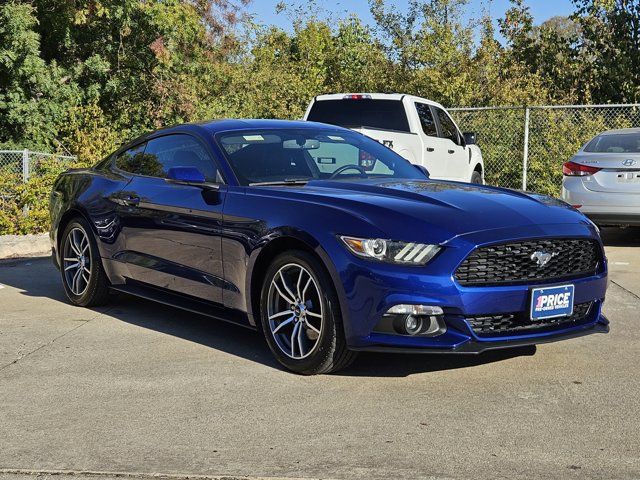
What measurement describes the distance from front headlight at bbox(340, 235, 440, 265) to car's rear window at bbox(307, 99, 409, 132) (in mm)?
8042

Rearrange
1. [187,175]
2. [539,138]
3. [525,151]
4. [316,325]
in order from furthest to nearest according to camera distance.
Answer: [539,138] < [525,151] < [187,175] < [316,325]

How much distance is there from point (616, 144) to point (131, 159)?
6.86 m

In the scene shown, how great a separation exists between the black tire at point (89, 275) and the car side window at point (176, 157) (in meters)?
0.78

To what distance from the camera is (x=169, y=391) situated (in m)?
5.15

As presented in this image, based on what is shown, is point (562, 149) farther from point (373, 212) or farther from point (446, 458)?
point (446, 458)

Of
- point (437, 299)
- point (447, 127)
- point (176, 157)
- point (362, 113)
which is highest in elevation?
point (362, 113)

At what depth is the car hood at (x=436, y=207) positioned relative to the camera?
4992 mm

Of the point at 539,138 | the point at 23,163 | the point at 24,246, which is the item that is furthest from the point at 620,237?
the point at 23,163

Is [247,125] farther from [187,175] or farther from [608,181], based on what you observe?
[608,181]

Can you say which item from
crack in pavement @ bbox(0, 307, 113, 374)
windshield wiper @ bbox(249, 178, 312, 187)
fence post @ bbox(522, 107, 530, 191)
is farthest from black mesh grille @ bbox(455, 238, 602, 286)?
fence post @ bbox(522, 107, 530, 191)

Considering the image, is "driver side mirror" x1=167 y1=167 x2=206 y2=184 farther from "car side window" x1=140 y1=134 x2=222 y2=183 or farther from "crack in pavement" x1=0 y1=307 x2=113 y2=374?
"crack in pavement" x1=0 y1=307 x2=113 y2=374

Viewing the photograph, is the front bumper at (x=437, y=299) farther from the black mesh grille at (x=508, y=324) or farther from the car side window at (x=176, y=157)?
the car side window at (x=176, y=157)

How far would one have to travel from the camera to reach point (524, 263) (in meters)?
5.10

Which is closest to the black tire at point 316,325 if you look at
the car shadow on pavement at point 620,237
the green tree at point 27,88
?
the car shadow on pavement at point 620,237
